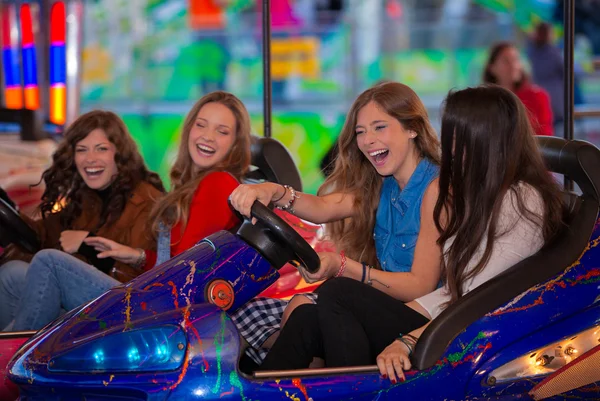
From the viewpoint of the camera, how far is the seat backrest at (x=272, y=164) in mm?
2279

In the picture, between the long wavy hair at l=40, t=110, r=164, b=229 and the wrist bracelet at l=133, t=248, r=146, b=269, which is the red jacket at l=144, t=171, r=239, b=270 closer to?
the wrist bracelet at l=133, t=248, r=146, b=269

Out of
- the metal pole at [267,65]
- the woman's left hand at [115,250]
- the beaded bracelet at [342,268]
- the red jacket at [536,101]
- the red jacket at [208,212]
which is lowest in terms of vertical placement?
the woman's left hand at [115,250]

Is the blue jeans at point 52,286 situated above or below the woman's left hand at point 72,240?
below

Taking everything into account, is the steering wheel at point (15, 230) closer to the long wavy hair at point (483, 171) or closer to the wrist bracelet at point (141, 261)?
the wrist bracelet at point (141, 261)

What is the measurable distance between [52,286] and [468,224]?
37.1 inches

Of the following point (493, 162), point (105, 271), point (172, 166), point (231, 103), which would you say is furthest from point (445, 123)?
point (105, 271)

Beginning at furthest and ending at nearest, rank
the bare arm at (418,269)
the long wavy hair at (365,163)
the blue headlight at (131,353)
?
the long wavy hair at (365,163), the bare arm at (418,269), the blue headlight at (131,353)

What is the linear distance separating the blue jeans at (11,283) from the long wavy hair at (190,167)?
0.39 m

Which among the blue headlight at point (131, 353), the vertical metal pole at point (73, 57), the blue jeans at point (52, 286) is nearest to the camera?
the blue headlight at point (131, 353)

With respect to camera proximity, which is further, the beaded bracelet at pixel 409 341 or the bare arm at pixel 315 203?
the bare arm at pixel 315 203

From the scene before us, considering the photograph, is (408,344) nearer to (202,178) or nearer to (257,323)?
(257,323)

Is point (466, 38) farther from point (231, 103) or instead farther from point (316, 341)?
point (316, 341)

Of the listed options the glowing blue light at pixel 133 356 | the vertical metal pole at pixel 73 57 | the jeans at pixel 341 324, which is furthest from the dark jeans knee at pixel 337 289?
the vertical metal pole at pixel 73 57

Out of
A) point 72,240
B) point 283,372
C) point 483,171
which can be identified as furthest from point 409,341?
point 72,240
